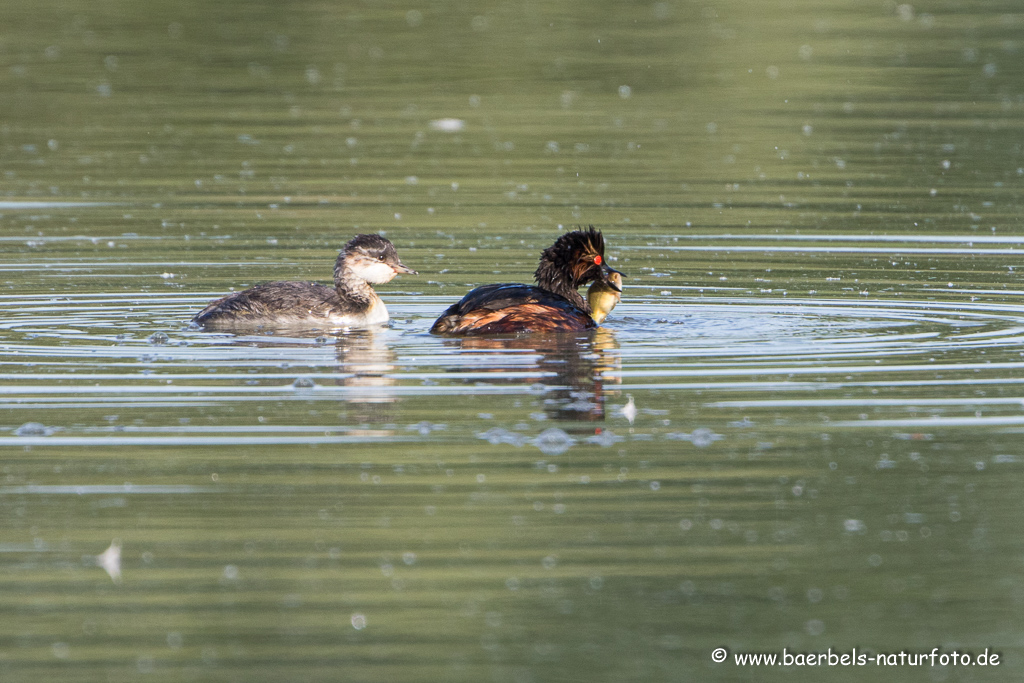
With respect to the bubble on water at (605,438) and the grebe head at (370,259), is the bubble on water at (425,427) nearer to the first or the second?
the bubble on water at (605,438)

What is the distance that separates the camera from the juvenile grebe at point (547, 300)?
11.4m

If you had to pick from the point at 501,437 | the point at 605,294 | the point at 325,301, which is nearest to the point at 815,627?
the point at 501,437

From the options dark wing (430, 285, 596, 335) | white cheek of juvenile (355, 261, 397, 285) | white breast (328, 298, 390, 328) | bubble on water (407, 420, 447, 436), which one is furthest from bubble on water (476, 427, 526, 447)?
white cheek of juvenile (355, 261, 397, 285)

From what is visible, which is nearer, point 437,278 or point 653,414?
point 653,414

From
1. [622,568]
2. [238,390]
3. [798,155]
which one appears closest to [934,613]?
[622,568]

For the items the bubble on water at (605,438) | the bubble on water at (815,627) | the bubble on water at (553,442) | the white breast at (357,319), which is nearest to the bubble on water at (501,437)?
the bubble on water at (553,442)

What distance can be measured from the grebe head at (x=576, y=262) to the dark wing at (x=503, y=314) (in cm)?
52

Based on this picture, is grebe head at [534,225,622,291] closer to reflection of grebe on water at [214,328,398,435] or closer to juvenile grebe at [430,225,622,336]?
juvenile grebe at [430,225,622,336]

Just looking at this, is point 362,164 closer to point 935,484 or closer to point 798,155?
point 798,155

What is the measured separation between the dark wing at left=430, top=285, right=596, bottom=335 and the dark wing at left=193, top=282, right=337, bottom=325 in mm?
1033

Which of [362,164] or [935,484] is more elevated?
[362,164]

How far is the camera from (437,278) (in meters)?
14.2

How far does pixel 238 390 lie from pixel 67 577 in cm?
304

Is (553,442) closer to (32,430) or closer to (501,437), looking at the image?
(501,437)
